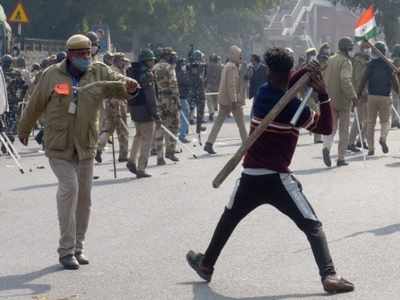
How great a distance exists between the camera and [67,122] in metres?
9.56

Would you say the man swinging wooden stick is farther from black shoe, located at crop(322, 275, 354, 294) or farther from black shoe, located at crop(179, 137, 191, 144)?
black shoe, located at crop(179, 137, 191, 144)

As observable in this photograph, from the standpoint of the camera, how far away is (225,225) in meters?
8.66

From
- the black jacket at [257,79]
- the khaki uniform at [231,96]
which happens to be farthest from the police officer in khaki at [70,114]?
the black jacket at [257,79]

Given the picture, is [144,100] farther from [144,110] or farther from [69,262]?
[69,262]

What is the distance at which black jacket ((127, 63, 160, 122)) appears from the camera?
16781mm

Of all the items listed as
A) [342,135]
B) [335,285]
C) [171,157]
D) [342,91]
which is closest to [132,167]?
[171,157]

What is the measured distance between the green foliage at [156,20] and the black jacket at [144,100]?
38.7 metres

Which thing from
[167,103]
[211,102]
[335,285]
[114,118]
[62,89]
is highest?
[62,89]

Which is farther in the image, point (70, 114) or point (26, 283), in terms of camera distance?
point (70, 114)

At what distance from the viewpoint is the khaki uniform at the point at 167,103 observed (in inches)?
739

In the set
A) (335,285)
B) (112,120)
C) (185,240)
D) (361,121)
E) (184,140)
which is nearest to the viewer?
(335,285)

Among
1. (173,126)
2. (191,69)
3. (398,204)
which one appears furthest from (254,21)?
(398,204)

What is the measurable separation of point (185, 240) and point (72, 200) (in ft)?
5.42

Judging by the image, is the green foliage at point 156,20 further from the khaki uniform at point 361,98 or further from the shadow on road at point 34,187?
the shadow on road at point 34,187
